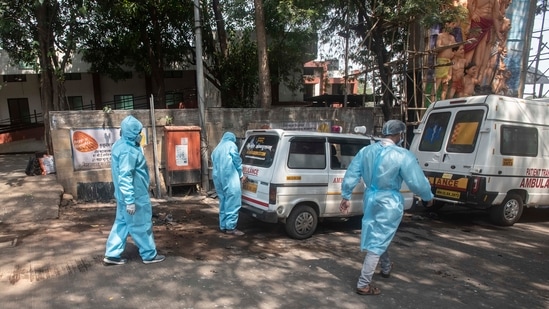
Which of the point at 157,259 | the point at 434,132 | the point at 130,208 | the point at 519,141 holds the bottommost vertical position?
Answer: the point at 157,259

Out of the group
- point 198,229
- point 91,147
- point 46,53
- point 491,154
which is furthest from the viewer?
point 46,53

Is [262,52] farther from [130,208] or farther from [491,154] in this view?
[130,208]

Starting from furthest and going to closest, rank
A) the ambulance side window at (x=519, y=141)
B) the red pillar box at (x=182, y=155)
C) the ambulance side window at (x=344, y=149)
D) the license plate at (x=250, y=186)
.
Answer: the red pillar box at (x=182, y=155), the ambulance side window at (x=519, y=141), the ambulance side window at (x=344, y=149), the license plate at (x=250, y=186)

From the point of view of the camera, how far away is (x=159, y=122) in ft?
27.2

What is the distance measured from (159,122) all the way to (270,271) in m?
5.16

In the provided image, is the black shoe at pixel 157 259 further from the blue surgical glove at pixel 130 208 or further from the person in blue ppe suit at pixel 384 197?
the person in blue ppe suit at pixel 384 197

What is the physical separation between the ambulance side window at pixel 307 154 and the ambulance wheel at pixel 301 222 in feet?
1.98

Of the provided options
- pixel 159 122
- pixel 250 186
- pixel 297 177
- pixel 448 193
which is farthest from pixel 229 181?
pixel 448 193

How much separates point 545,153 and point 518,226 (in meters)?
1.40

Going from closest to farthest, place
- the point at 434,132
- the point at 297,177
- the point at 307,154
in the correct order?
1. the point at 297,177
2. the point at 307,154
3. the point at 434,132

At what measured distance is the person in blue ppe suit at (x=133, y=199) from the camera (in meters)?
4.12

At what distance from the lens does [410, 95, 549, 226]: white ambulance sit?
611cm

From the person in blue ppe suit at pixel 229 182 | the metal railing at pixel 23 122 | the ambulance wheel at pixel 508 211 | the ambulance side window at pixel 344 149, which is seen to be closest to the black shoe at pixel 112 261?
the person in blue ppe suit at pixel 229 182

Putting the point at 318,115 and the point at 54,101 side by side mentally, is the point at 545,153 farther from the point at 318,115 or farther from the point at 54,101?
the point at 54,101
